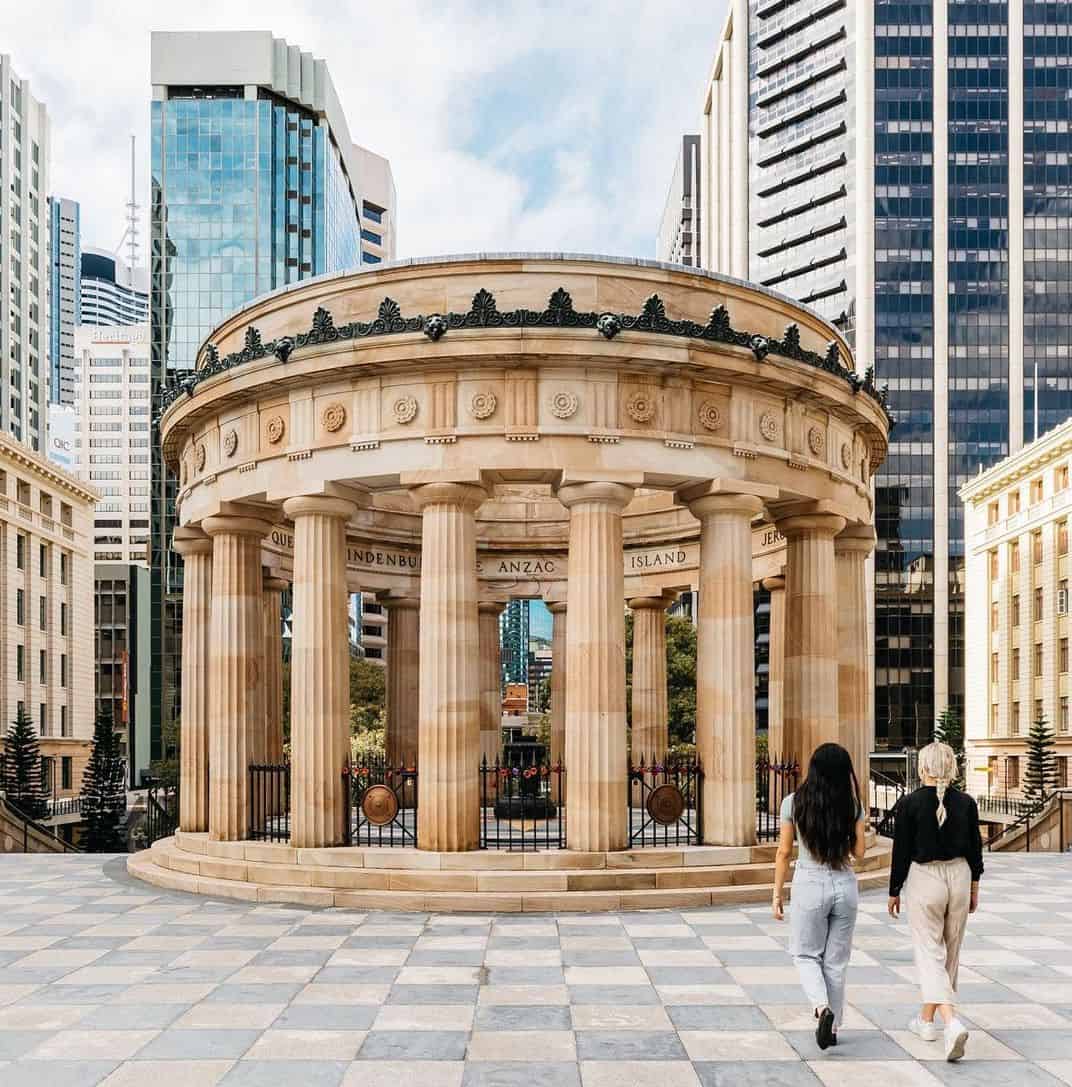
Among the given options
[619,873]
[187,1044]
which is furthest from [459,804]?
[187,1044]

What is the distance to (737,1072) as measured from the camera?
34.5ft

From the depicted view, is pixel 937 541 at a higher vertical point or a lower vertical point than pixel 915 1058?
higher

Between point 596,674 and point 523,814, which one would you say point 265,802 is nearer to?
point 523,814

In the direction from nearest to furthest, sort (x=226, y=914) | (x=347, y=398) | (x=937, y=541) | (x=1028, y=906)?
(x=226, y=914) → (x=1028, y=906) → (x=347, y=398) → (x=937, y=541)

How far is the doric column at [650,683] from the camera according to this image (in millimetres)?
Result: 34844

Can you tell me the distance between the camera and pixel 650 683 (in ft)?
115

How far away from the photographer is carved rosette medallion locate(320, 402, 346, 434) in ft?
72.0

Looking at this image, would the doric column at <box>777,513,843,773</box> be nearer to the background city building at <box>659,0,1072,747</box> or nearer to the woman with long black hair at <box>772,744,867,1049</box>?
the woman with long black hair at <box>772,744,867,1049</box>

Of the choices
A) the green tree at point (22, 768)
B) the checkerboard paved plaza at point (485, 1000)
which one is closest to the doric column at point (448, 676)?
the checkerboard paved plaza at point (485, 1000)

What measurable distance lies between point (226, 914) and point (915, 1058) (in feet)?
39.5

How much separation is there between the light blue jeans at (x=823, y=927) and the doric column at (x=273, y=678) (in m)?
19.2

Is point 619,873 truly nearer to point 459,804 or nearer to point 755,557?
point 459,804

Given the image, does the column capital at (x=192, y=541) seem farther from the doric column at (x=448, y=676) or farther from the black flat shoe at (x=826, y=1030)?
the black flat shoe at (x=826, y=1030)

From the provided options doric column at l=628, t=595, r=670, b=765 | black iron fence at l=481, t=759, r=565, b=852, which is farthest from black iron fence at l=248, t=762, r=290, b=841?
doric column at l=628, t=595, r=670, b=765
